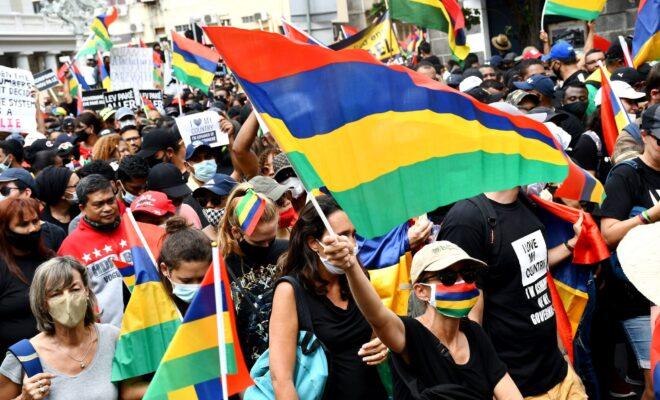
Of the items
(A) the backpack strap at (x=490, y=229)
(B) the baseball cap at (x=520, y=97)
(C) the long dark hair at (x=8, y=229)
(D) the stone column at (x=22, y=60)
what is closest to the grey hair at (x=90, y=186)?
(C) the long dark hair at (x=8, y=229)

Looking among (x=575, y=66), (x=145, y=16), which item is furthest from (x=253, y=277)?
(x=145, y=16)

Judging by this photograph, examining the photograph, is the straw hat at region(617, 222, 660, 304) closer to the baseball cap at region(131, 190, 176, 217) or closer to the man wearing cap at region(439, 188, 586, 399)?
the man wearing cap at region(439, 188, 586, 399)

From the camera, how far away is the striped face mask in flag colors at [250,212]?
5.07 metres

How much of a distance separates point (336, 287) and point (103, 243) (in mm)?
2354

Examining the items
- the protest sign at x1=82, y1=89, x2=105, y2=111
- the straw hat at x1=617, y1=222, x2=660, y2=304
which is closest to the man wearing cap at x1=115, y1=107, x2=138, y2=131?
the protest sign at x1=82, y1=89, x2=105, y2=111

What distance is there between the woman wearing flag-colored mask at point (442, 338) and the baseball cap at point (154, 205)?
110 inches

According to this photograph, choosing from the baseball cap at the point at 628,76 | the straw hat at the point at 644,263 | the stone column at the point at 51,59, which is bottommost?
the stone column at the point at 51,59

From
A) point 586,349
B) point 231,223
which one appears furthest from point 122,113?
point 586,349

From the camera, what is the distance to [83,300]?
468 cm

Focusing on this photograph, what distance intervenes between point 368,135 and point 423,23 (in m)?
7.57

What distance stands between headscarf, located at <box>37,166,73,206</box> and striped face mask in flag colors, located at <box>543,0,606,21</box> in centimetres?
518

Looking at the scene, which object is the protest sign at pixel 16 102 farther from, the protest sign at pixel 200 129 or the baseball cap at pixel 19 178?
the baseball cap at pixel 19 178

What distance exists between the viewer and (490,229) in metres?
4.87

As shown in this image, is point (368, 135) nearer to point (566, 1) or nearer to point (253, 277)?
→ point (253, 277)
